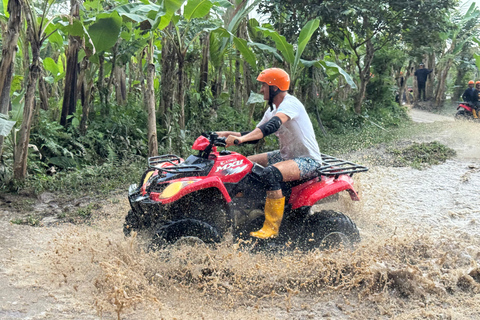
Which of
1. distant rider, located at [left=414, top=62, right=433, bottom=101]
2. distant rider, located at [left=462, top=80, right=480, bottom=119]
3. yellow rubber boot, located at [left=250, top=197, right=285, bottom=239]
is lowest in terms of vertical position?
yellow rubber boot, located at [left=250, top=197, right=285, bottom=239]

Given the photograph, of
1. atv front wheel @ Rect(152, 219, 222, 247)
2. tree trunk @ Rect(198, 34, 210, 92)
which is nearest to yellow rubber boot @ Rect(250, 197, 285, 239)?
atv front wheel @ Rect(152, 219, 222, 247)

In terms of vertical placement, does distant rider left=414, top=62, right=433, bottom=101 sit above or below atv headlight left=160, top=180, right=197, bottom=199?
above

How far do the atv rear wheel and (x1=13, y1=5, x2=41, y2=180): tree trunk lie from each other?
13.0 feet

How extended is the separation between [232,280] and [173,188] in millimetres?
866

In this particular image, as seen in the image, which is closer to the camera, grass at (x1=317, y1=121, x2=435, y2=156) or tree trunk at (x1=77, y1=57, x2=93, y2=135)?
tree trunk at (x1=77, y1=57, x2=93, y2=135)

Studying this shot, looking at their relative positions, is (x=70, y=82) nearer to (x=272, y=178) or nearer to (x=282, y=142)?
(x=282, y=142)

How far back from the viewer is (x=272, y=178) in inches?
161

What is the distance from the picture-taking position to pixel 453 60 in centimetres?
2170

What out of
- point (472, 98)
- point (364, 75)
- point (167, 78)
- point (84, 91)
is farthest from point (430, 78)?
point (84, 91)

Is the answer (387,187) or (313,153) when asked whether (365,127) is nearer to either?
(387,187)

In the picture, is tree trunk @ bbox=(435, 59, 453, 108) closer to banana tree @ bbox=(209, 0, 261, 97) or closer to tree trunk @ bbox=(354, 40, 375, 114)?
tree trunk @ bbox=(354, 40, 375, 114)

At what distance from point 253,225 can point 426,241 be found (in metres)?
1.68

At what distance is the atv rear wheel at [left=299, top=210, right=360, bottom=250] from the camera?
13.9 feet

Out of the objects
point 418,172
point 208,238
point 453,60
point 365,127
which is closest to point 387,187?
point 418,172
